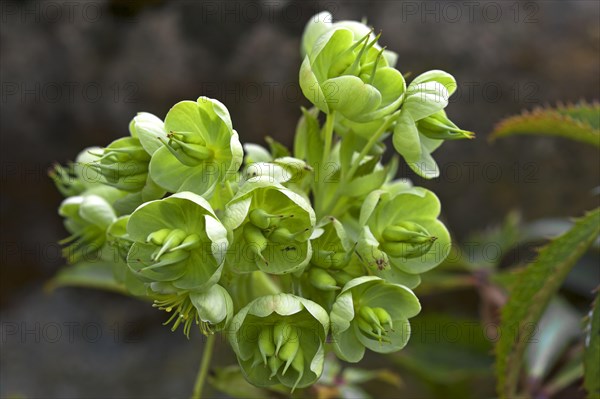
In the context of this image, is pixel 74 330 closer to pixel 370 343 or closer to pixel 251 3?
pixel 251 3

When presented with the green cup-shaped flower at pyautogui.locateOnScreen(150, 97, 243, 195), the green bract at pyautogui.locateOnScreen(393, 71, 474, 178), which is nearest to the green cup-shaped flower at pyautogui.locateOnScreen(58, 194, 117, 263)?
the green cup-shaped flower at pyautogui.locateOnScreen(150, 97, 243, 195)

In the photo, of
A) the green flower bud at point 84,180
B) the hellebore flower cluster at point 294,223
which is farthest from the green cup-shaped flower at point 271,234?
the green flower bud at point 84,180

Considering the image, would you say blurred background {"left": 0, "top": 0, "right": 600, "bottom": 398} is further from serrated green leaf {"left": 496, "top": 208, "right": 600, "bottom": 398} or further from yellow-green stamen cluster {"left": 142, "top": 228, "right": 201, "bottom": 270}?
yellow-green stamen cluster {"left": 142, "top": 228, "right": 201, "bottom": 270}

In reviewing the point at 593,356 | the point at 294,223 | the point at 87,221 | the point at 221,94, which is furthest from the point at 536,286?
the point at 221,94

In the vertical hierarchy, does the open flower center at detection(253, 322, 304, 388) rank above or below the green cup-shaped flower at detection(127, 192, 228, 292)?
below

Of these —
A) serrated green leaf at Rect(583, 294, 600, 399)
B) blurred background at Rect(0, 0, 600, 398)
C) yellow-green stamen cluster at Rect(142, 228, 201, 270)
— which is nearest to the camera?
yellow-green stamen cluster at Rect(142, 228, 201, 270)

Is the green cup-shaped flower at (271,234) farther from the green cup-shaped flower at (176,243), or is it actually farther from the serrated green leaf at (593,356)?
the serrated green leaf at (593,356)
